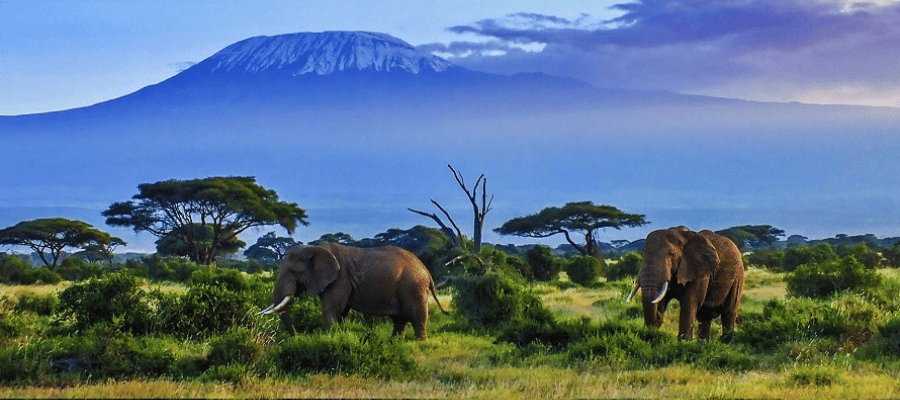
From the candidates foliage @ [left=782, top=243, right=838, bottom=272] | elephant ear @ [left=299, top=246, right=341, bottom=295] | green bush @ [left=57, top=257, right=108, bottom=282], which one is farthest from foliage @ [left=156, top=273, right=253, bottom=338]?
foliage @ [left=782, top=243, right=838, bottom=272]

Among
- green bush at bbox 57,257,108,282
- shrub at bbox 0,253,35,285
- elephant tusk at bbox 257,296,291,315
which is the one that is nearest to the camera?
elephant tusk at bbox 257,296,291,315

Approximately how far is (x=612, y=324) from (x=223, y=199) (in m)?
37.7

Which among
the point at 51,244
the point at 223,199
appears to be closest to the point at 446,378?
the point at 223,199

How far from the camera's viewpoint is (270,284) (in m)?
21.7

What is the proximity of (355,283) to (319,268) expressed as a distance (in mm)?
651

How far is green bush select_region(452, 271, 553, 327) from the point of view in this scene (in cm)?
1930

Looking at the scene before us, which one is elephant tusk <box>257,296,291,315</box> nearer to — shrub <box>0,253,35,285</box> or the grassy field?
the grassy field

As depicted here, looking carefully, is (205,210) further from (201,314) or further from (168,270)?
(201,314)

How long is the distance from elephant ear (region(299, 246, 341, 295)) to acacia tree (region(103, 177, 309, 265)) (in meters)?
34.2

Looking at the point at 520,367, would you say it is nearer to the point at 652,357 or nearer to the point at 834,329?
the point at 652,357

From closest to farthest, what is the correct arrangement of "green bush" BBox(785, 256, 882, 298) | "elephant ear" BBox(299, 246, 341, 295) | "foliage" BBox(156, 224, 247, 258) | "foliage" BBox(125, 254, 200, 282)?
1. "elephant ear" BBox(299, 246, 341, 295)
2. "green bush" BBox(785, 256, 882, 298)
3. "foliage" BBox(125, 254, 200, 282)
4. "foliage" BBox(156, 224, 247, 258)

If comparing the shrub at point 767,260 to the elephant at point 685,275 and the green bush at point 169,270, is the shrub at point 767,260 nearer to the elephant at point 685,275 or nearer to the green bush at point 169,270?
the green bush at point 169,270

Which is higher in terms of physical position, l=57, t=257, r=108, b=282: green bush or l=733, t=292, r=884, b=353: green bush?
l=733, t=292, r=884, b=353: green bush

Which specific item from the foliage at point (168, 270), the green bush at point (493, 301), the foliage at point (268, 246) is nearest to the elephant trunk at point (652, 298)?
the green bush at point (493, 301)
